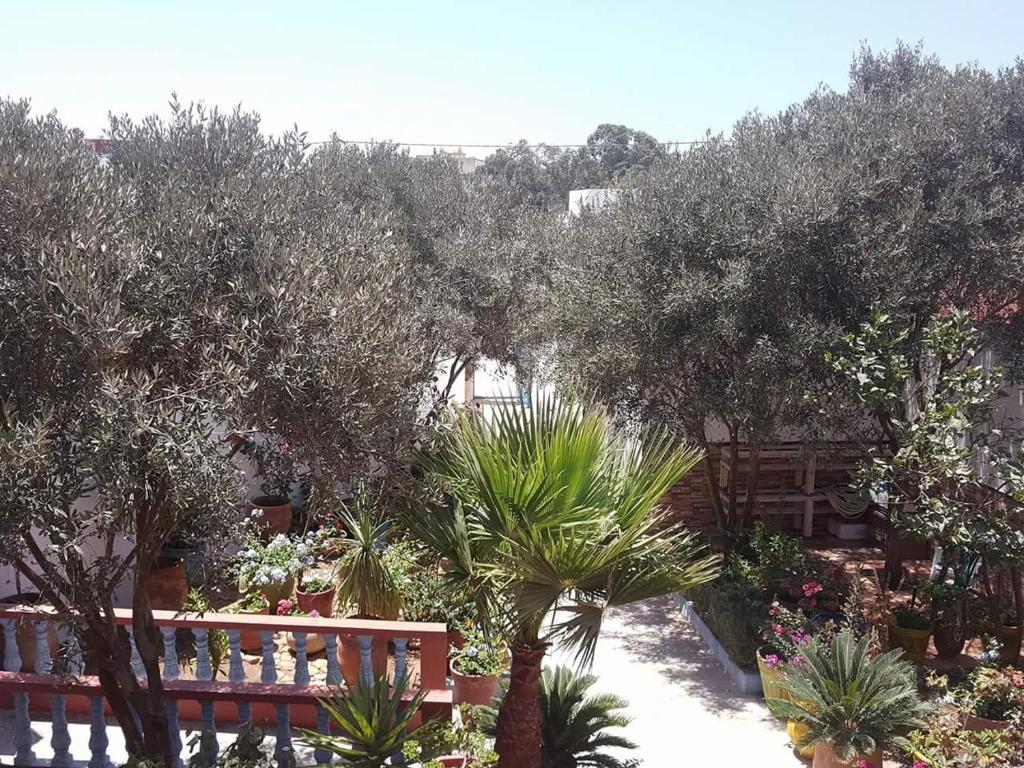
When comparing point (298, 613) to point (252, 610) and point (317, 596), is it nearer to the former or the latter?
point (252, 610)

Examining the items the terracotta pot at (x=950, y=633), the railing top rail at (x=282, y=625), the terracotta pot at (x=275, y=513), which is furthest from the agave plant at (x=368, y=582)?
the terracotta pot at (x=950, y=633)

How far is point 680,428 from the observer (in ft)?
27.0

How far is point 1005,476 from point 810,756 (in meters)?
2.46

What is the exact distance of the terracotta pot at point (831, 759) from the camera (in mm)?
5207

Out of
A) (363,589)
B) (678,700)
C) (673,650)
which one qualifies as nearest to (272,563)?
(363,589)

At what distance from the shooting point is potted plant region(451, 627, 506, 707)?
598cm

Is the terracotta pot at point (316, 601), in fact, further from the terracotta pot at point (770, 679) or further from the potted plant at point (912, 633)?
the potted plant at point (912, 633)

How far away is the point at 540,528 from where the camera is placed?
13.6 feet

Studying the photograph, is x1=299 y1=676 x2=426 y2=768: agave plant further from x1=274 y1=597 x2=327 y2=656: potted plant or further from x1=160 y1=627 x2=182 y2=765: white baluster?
x1=274 y1=597 x2=327 y2=656: potted plant

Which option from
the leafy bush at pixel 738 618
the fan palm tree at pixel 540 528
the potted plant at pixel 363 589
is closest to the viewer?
the fan palm tree at pixel 540 528

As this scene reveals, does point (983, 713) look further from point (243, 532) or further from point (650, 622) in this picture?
point (243, 532)

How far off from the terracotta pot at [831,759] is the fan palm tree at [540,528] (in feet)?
6.18

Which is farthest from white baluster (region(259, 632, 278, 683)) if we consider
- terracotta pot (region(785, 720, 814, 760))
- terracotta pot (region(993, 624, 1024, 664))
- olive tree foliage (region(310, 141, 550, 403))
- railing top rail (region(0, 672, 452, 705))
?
terracotta pot (region(993, 624, 1024, 664))

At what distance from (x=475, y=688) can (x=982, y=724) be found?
138 inches
